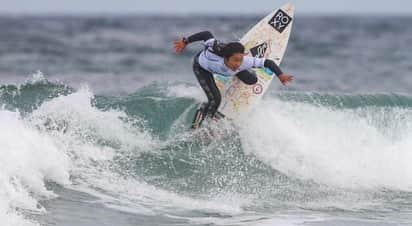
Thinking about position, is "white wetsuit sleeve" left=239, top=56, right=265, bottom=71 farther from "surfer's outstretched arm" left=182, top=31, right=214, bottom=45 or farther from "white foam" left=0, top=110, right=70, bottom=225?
"white foam" left=0, top=110, right=70, bottom=225

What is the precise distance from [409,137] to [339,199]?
10.4 feet

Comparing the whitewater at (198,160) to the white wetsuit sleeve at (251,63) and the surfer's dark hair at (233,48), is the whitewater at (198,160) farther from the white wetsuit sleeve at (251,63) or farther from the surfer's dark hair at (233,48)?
the surfer's dark hair at (233,48)

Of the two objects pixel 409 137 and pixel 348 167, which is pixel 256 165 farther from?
pixel 409 137

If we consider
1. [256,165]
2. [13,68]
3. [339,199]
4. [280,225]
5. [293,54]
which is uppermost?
[293,54]

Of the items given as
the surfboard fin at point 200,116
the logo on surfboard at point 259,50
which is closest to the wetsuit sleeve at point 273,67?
the surfboard fin at point 200,116

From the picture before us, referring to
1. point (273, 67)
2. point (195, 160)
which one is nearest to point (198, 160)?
point (195, 160)

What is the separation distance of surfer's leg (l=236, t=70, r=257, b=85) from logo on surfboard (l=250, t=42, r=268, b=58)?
1182mm

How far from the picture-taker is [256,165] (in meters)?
11.5

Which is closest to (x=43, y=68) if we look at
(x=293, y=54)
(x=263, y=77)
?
(x=293, y=54)

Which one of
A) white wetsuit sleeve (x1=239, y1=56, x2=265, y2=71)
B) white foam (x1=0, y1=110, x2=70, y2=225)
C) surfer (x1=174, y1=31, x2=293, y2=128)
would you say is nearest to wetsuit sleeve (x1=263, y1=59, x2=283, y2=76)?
surfer (x1=174, y1=31, x2=293, y2=128)

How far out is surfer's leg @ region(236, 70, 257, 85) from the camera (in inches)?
444

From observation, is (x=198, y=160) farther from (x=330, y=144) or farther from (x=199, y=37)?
(x=330, y=144)

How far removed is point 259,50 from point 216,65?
1.58 meters

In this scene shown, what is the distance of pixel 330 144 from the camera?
12641 mm
